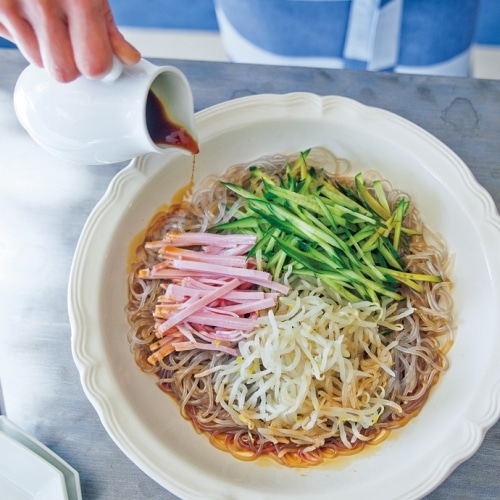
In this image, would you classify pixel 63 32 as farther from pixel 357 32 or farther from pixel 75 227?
pixel 357 32

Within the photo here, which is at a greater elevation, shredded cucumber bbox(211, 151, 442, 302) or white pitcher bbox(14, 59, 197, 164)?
white pitcher bbox(14, 59, 197, 164)

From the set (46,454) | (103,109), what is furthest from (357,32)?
(46,454)

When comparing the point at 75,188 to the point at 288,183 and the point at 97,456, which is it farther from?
the point at 97,456

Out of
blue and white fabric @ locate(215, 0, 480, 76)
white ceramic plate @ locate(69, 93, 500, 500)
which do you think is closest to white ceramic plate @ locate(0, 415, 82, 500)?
white ceramic plate @ locate(69, 93, 500, 500)

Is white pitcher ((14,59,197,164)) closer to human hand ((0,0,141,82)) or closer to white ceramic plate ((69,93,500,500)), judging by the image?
human hand ((0,0,141,82))

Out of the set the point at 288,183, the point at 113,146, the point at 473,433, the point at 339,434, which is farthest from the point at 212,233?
the point at 473,433

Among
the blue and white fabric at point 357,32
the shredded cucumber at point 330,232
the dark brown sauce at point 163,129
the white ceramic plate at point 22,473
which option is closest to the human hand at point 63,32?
the dark brown sauce at point 163,129
